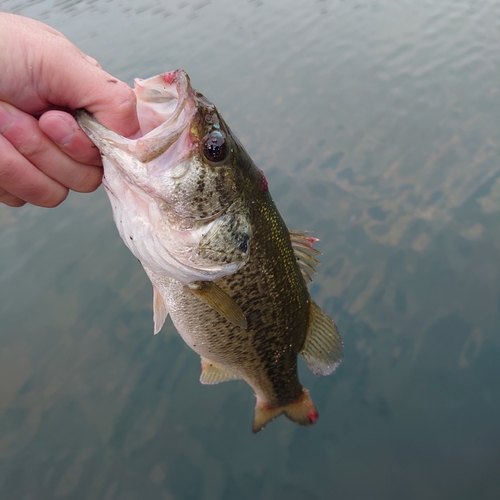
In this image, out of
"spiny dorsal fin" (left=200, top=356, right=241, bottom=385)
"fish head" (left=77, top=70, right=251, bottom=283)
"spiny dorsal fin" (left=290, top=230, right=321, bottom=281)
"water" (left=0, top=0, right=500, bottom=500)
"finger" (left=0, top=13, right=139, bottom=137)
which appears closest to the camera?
"finger" (left=0, top=13, right=139, bottom=137)

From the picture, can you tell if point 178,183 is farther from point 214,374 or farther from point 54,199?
point 214,374

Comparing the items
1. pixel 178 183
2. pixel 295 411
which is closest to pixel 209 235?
pixel 178 183

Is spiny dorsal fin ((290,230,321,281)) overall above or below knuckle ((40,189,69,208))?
below

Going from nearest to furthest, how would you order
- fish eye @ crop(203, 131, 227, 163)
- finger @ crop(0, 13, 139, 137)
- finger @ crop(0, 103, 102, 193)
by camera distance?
1. finger @ crop(0, 13, 139, 137)
2. finger @ crop(0, 103, 102, 193)
3. fish eye @ crop(203, 131, 227, 163)

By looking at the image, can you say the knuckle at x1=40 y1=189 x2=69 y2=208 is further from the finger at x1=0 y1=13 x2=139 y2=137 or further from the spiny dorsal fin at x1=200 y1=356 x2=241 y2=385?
the spiny dorsal fin at x1=200 y1=356 x2=241 y2=385

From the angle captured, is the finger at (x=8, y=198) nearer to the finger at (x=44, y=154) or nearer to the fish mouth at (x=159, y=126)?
the finger at (x=44, y=154)

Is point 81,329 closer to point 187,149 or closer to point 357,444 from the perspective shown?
point 357,444

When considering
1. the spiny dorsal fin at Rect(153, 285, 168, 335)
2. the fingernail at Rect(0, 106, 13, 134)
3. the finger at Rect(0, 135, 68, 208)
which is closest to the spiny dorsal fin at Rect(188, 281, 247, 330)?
the spiny dorsal fin at Rect(153, 285, 168, 335)
